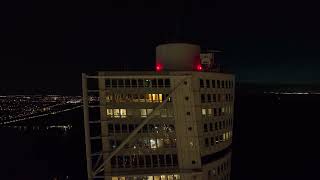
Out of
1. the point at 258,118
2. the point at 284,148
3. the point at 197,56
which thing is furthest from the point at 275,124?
the point at 197,56

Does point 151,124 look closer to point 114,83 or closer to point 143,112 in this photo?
point 143,112

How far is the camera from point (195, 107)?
127 feet

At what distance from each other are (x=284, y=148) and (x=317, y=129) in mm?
48905

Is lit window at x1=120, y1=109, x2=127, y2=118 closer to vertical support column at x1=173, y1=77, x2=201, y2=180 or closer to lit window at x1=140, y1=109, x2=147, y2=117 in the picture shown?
lit window at x1=140, y1=109, x2=147, y2=117

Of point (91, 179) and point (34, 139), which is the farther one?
point (34, 139)

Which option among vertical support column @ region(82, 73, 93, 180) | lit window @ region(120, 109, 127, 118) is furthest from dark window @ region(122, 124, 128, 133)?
vertical support column @ region(82, 73, 93, 180)

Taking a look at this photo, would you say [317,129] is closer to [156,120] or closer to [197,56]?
[197,56]

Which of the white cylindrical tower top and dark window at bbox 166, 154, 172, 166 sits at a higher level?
the white cylindrical tower top

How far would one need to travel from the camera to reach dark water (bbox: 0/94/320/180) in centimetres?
6219

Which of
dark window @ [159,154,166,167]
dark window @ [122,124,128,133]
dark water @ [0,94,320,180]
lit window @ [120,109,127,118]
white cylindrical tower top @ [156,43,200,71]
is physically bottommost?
dark water @ [0,94,320,180]

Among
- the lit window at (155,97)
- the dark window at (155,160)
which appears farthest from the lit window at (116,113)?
the dark window at (155,160)

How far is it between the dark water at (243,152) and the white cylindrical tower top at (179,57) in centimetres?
2784

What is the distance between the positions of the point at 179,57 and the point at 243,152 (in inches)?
1910

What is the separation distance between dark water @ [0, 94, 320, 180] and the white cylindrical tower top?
2784 cm
